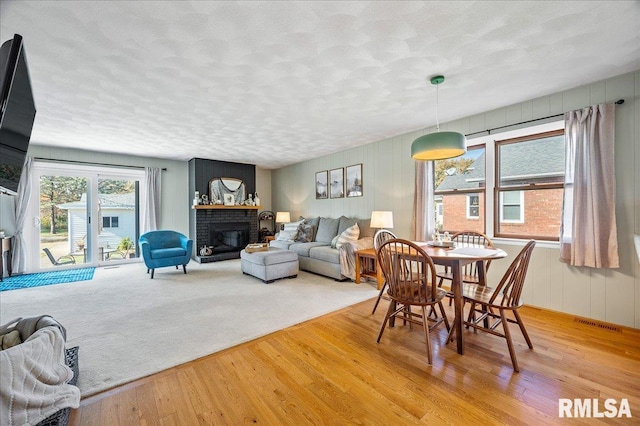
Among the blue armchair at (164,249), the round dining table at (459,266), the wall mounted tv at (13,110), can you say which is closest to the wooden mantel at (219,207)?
the blue armchair at (164,249)

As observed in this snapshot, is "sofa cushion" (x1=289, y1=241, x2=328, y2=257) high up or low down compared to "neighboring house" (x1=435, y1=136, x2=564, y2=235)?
down

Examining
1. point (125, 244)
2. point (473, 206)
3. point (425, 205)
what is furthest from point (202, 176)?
point (473, 206)

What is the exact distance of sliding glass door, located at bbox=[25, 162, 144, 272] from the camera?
4898mm

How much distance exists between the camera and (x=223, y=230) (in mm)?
6492

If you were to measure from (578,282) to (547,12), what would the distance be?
8.71 feet

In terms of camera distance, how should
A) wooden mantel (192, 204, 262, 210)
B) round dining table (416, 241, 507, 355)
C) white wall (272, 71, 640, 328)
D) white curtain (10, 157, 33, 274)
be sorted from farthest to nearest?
wooden mantel (192, 204, 262, 210) → white curtain (10, 157, 33, 274) → white wall (272, 71, 640, 328) → round dining table (416, 241, 507, 355)

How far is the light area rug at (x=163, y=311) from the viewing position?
6.79 feet

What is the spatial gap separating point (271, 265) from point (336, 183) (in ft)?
8.11

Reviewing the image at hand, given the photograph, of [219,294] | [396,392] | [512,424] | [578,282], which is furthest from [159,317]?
[578,282]

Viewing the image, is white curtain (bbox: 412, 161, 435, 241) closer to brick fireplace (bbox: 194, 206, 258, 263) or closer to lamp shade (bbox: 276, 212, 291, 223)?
lamp shade (bbox: 276, 212, 291, 223)

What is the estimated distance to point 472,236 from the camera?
3156mm

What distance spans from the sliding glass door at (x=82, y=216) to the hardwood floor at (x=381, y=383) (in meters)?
5.03

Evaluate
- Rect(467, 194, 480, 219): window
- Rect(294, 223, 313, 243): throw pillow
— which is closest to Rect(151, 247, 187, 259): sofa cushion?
Rect(294, 223, 313, 243): throw pillow

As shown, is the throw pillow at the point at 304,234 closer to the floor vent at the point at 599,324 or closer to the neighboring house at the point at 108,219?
the neighboring house at the point at 108,219
